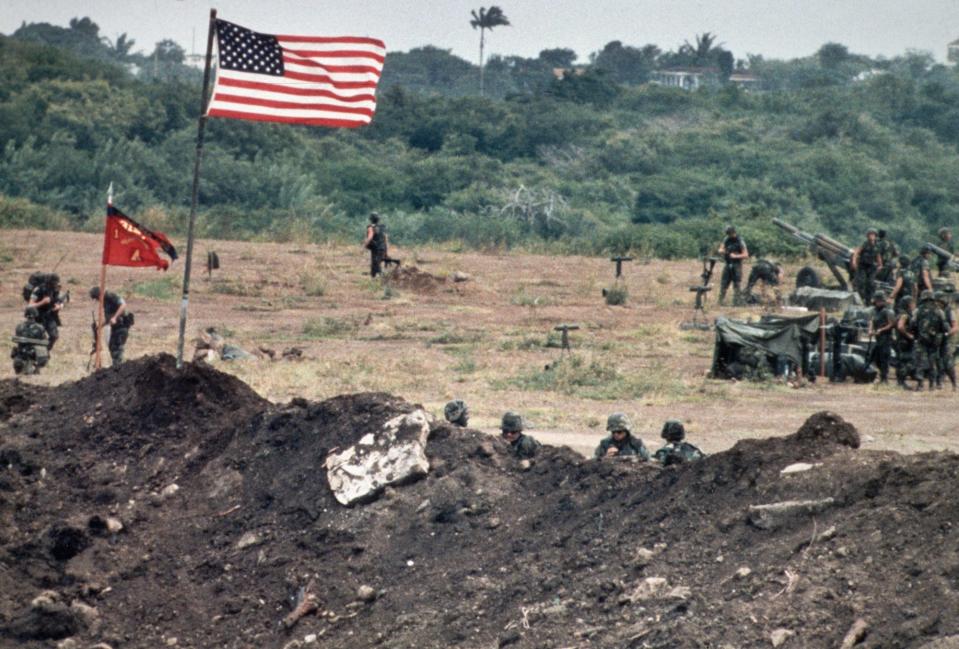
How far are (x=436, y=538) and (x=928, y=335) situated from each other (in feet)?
35.9

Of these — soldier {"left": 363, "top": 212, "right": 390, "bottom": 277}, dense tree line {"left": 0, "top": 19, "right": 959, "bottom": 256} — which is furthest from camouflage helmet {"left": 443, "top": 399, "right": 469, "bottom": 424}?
dense tree line {"left": 0, "top": 19, "right": 959, "bottom": 256}

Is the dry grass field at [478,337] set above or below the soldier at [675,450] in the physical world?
below

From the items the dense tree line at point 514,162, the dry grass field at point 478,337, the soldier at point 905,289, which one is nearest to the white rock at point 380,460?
the dry grass field at point 478,337

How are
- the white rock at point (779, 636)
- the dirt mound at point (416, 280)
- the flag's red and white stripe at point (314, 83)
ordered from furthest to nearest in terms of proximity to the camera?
1. the dirt mound at point (416, 280)
2. the flag's red and white stripe at point (314, 83)
3. the white rock at point (779, 636)

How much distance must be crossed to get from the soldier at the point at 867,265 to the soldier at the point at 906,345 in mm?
5066

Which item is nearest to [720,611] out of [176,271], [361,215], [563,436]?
[563,436]

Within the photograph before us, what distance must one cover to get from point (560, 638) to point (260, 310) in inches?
783

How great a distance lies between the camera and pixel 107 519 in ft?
47.0

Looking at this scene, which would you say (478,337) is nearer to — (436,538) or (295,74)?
(295,74)

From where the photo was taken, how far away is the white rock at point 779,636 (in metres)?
9.88

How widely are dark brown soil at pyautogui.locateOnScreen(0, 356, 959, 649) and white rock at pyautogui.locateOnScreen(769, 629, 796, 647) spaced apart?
0.12 ft

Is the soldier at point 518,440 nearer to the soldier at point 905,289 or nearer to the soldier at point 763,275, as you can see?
the soldier at point 905,289

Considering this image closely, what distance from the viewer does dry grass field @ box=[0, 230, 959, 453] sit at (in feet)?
68.2

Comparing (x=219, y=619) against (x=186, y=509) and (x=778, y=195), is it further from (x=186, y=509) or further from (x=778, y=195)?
(x=778, y=195)
